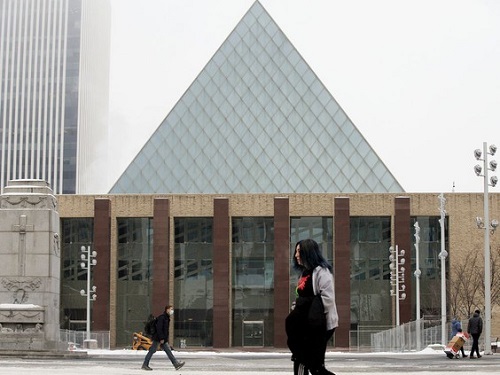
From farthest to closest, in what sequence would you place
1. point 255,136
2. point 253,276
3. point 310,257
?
point 255,136
point 253,276
point 310,257

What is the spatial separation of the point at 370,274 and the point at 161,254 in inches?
529

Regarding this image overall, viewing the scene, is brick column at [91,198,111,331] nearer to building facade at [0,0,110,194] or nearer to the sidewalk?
the sidewalk

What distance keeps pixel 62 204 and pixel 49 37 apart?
92036 mm

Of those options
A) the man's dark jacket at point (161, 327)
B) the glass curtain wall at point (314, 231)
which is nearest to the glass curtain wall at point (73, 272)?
the glass curtain wall at point (314, 231)

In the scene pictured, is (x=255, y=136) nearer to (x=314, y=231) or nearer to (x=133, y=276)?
(x=314, y=231)

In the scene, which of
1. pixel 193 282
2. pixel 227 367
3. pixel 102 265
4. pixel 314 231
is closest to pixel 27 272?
pixel 227 367

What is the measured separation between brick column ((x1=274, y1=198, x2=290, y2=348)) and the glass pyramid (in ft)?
32.7

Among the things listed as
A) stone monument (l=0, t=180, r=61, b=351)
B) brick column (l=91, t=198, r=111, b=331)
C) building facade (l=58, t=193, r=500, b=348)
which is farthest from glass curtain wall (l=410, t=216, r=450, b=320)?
stone monument (l=0, t=180, r=61, b=351)

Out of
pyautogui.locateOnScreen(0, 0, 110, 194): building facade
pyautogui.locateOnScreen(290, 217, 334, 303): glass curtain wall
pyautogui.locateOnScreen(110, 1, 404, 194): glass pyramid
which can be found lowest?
pyautogui.locateOnScreen(290, 217, 334, 303): glass curtain wall

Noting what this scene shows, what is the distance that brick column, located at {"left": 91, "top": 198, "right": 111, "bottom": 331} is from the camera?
68.8m

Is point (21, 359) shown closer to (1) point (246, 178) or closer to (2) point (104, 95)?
(1) point (246, 178)

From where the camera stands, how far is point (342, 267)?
68125mm

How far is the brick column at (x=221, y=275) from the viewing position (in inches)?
2687

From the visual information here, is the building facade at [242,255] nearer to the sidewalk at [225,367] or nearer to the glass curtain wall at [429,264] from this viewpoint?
the glass curtain wall at [429,264]
